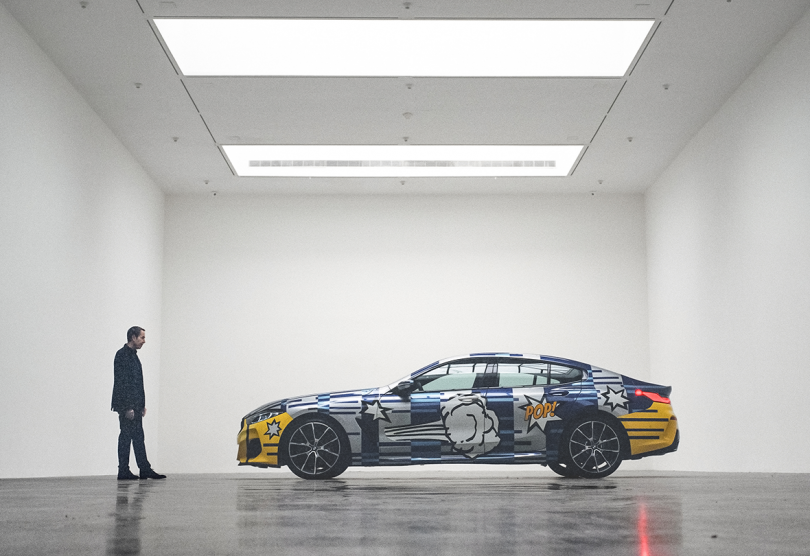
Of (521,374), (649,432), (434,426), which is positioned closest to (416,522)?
(434,426)

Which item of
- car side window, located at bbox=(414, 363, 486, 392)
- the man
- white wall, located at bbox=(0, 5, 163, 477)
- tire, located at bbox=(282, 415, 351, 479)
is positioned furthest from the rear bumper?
white wall, located at bbox=(0, 5, 163, 477)

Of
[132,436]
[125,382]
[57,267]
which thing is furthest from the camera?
[57,267]

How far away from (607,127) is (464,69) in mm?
3149

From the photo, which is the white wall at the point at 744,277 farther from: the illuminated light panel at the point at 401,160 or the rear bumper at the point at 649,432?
the illuminated light panel at the point at 401,160

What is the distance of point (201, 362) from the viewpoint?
15273mm

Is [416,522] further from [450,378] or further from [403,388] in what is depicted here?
[450,378]

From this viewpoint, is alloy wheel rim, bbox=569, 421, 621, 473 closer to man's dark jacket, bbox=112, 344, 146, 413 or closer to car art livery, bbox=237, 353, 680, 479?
car art livery, bbox=237, 353, 680, 479

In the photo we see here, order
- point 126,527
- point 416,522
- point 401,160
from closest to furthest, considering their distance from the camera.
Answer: point 126,527
point 416,522
point 401,160

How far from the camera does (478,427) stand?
27.6ft

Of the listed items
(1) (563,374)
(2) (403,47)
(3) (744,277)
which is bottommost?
(1) (563,374)

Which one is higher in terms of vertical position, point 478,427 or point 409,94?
point 409,94

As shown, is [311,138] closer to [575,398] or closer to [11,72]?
[11,72]

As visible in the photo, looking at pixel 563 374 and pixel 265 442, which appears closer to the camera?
pixel 265 442

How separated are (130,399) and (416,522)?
604cm
